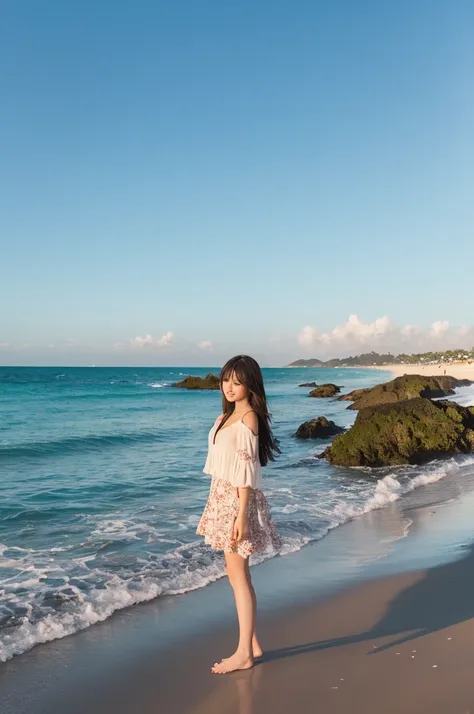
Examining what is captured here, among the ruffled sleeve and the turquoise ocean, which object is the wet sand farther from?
the ruffled sleeve

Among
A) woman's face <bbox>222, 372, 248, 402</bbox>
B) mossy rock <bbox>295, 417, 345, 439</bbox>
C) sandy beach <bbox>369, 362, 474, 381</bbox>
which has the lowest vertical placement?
sandy beach <bbox>369, 362, 474, 381</bbox>

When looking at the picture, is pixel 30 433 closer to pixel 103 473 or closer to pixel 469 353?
pixel 103 473

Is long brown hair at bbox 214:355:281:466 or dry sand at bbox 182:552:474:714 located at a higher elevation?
long brown hair at bbox 214:355:281:466

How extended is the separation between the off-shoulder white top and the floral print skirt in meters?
0.10

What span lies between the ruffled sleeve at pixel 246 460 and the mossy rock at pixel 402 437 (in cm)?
1025

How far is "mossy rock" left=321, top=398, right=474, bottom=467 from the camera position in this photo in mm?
14023

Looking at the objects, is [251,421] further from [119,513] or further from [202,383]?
[202,383]

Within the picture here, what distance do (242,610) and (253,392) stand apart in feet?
5.05

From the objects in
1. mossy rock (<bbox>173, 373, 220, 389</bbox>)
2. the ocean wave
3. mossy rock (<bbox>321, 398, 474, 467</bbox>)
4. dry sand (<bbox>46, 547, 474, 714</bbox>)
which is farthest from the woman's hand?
mossy rock (<bbox>173, 373, 220, 389</bbox>)

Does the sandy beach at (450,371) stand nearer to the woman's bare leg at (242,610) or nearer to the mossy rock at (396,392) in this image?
the mossy rock at (396,392)

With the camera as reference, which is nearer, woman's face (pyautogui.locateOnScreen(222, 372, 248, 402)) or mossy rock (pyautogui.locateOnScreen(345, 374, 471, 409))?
woman's face (pyautogui.locateOnScreen(222, 372, 248, 402))

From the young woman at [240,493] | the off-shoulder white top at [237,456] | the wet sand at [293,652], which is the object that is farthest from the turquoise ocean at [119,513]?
the off-shoulder white top at [237,456]

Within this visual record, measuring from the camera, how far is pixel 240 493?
13.5 ft

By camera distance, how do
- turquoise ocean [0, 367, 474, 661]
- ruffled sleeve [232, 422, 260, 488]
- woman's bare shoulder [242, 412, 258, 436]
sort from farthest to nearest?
turquoise ocean [0, 367, 474, 661], woman's bare shoulder [242, 412, 258, 436], ruffled sleeve [232, 422, 260, 488]
